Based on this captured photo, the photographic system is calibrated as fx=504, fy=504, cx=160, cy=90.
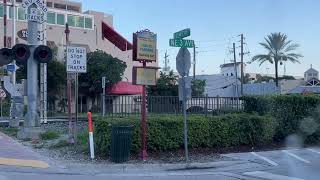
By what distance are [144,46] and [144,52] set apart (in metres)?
0.17

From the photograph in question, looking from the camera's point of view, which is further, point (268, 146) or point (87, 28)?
point (87, 28)

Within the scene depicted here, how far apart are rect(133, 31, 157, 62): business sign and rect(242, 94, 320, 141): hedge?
215 inches

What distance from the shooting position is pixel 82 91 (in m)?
59.3

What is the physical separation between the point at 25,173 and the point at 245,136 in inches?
309

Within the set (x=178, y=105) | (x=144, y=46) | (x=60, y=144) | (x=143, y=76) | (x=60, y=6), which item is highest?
(x=60, y=6)

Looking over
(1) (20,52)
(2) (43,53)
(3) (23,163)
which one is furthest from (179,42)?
(2) (43,53)

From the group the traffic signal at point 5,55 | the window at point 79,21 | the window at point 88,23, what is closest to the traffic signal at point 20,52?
the traffic signal at point 5,55

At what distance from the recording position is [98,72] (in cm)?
5756

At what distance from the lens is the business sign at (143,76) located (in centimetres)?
1416

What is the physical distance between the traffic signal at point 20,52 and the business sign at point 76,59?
2428 millimetres

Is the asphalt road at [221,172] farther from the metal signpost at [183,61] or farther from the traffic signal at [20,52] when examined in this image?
the traffic signal at [20,52]

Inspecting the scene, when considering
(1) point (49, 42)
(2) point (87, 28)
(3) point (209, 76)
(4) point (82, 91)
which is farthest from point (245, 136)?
(3) point (209, 76)

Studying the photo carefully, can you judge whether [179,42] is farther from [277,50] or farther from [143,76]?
[277,50]

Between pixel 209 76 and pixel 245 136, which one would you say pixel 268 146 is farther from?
pixel 209 76
